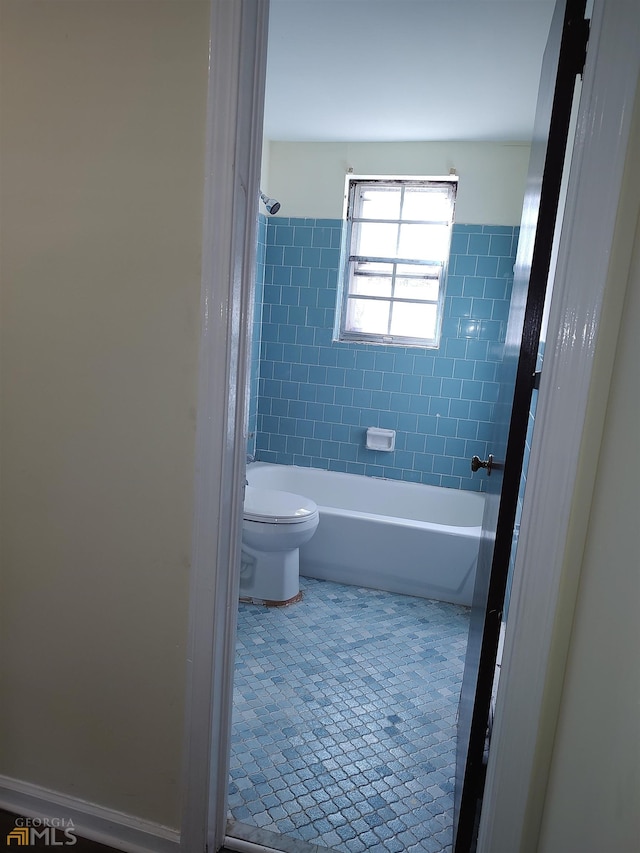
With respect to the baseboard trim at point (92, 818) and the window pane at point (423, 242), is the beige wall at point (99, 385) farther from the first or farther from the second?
the window pane at point (423, 242)

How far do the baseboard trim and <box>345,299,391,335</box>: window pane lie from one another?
307 centimetres

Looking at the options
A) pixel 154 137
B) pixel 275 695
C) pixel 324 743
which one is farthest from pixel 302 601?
pixel 154 137

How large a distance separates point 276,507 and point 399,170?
7.55 ft

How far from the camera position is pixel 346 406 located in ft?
13.2

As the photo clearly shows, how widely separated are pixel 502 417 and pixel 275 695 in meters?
1.48

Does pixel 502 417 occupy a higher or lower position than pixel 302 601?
higher

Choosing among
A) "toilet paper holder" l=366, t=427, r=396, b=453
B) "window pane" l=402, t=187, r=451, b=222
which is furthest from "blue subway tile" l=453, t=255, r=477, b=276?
"toilet paper holder" l=366, t=427, r=396, b=453

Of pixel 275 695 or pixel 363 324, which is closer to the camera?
pixel 275 695

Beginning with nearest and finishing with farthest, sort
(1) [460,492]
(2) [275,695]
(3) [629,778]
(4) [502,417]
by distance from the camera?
1. (3) [629,778]
2. (4) [502,417]
3. (2) [275,695]
4. (1) [460,492]

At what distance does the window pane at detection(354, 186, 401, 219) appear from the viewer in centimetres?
387

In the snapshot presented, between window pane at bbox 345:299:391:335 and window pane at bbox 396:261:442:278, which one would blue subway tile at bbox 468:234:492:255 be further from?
window pane at bbox 345:299:391:335

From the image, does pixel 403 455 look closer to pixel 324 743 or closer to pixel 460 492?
pixel 460 492

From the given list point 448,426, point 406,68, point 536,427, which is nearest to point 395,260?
point 448,426

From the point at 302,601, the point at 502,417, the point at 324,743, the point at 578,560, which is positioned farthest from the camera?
the point at 302,601
